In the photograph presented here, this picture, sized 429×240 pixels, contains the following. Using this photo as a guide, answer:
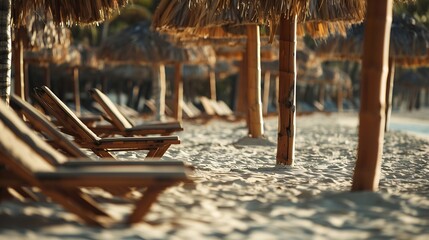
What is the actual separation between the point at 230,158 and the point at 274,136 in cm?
448

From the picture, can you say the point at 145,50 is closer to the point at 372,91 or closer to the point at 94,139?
the point at 94,139

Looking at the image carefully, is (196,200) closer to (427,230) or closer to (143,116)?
(427,230)

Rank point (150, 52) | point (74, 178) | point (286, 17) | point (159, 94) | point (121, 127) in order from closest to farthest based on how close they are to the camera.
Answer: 1. point (74, 178)
2. point (286, 17)
3. point (121, 127)
4. point (150, 52)
5. point (159, 94)

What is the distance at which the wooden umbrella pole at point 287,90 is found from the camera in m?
6.14

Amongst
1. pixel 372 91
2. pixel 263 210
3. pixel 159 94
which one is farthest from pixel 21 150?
pixel 159 94

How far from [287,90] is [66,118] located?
7.05 feet

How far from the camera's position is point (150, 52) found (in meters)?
13.8

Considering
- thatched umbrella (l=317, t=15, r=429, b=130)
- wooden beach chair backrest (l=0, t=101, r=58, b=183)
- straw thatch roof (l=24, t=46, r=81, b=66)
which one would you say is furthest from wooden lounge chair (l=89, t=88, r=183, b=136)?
straw thatch roof (l=24, t=46, r=81, b=66)

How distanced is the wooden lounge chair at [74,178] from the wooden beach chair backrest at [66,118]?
190cm

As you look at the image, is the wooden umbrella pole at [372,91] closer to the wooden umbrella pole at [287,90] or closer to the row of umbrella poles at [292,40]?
the row of umbrella poles at [292,40]

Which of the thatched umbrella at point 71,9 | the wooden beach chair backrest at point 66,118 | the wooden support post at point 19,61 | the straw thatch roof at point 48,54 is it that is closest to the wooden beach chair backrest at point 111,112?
the thatched umbrella at point 71,9

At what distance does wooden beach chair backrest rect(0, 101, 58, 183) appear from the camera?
10.3 feet

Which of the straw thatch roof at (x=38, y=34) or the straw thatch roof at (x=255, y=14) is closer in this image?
the straw thatch roof at (x=255, y=14)

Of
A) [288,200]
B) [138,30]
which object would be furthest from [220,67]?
[288,200]
